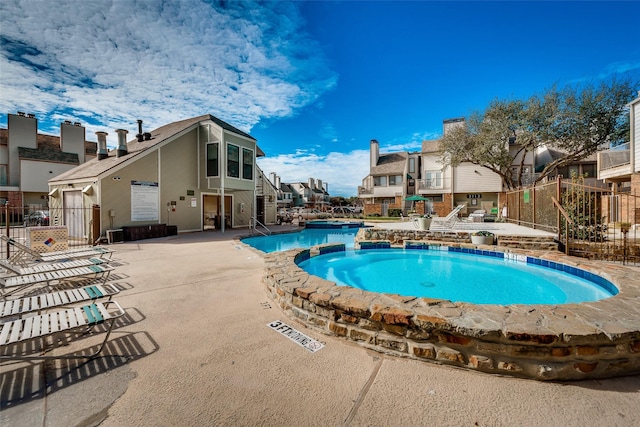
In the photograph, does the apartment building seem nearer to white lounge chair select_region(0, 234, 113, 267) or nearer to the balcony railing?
the balcony railing

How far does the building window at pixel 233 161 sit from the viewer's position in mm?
15961

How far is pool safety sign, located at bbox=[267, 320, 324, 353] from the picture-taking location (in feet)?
9.62

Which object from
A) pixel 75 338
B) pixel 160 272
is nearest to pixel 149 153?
Answer: pixel 160 272

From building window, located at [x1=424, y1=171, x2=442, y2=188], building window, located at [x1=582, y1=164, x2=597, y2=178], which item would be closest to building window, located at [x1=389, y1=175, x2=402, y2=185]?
building window, located at [x1=424, y1=171, x2=442, y2=188]

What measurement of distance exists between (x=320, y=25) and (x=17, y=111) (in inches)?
1185

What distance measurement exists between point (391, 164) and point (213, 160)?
23.8 metres

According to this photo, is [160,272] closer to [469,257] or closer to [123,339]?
[123,339]

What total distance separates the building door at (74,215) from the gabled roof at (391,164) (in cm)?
2848

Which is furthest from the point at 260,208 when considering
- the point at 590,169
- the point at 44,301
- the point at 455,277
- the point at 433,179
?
the point at 590,169

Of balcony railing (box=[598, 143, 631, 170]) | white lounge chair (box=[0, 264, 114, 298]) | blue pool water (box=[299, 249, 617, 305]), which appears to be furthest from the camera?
balcony railing (box=[598, 143, 631, 170])

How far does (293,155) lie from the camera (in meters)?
35.0

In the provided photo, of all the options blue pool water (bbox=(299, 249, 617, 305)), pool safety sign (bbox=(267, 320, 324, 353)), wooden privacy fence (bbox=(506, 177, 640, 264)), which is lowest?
blue pool water (bbox=(299, 249, 617, 305))

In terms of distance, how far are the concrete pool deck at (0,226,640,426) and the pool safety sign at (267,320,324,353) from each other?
0.08 meters

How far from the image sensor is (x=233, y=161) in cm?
1630
